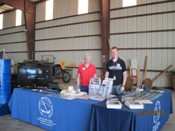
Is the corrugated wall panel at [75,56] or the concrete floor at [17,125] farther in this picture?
the corrugated wall panel at [75,56]

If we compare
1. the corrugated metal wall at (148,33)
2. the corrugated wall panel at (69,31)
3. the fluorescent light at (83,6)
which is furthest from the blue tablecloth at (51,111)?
the fluorescent light at (83,6)

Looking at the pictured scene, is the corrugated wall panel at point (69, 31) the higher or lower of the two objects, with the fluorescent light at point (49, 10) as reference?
lower

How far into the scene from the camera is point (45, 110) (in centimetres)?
303

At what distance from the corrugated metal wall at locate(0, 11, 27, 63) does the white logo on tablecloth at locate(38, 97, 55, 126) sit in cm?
1172

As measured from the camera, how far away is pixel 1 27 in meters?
16.3

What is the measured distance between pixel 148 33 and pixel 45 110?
21.9ft

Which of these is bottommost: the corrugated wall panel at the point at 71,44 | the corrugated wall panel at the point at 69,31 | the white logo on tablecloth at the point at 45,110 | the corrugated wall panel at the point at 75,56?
the white logo on tablecloth at the point at 45,110

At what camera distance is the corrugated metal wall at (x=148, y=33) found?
310 inches

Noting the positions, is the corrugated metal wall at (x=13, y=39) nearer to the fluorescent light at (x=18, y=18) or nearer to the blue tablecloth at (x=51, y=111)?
the fluorescent light at (x=18, y=18)

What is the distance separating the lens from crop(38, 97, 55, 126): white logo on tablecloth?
2.95m

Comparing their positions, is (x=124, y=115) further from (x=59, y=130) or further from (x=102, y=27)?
(x=102, y=27)

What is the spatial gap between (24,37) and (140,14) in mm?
9082

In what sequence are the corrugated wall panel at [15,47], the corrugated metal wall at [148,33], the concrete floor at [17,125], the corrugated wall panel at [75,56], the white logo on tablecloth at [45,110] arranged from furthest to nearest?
the corrugated wall panel at [15,47], the corrugated wall panel at [75,56], the corrugated metal wall at [148,33], the concrete floor at [17,125], the white logo on tablecloth at [45,110]

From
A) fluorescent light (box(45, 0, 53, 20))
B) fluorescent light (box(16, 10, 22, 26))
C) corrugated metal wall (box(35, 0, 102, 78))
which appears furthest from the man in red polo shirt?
fluorescent light (box(16, 10, 22, 26))
